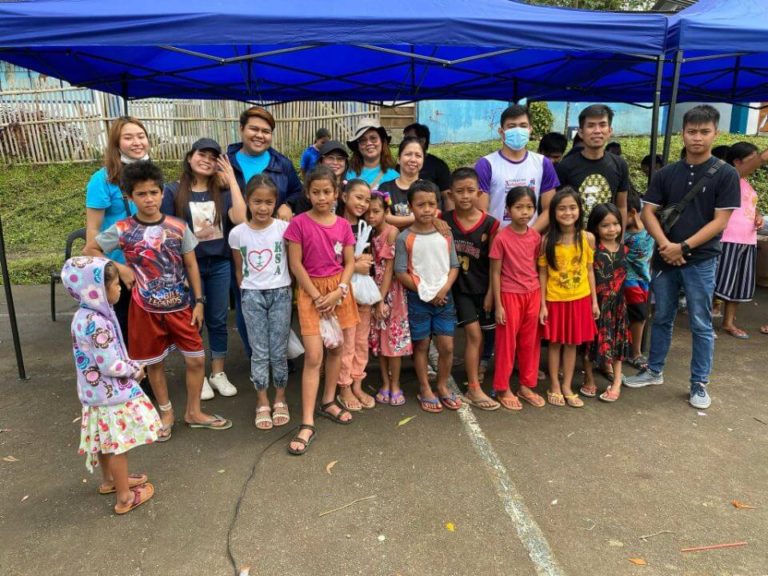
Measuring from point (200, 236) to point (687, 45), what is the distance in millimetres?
3725

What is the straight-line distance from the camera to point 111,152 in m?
3.17

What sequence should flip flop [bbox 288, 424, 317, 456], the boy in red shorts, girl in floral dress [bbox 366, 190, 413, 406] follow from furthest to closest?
girl in floral dress [bbox 366, 190, 413, 406], flip flop [bbox 288, 424, 317, 456], the boy in red shorts

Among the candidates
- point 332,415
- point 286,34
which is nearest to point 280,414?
point 332,415

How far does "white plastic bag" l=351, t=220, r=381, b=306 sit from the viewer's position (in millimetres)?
3357

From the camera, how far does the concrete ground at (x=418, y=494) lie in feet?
7.41

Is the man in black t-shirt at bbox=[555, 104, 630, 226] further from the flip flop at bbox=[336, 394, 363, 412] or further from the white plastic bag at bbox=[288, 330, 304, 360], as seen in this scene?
the white plastic bag at bbox=[288, 330, 304, 360]

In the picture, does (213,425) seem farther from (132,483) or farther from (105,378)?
(105,378)

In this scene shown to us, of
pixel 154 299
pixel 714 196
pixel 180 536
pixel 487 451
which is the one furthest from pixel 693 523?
pixel 154 299

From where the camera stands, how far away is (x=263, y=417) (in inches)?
133

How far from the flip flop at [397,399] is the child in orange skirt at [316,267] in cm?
63

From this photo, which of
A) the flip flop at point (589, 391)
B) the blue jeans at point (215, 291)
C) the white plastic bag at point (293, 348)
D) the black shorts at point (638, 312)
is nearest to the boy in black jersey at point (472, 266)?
the flip flop at point (589, 391)

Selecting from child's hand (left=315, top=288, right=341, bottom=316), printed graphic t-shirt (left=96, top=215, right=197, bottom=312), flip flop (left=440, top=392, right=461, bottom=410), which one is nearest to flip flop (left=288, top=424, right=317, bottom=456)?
child's hand (left=315, top=288, right=341, bottom=316)

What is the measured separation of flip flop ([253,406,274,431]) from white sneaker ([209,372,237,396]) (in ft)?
1.59

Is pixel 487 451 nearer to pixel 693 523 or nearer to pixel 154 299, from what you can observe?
pixel 693 523
